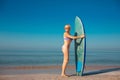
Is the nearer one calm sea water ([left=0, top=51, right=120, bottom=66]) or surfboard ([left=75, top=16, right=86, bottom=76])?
surfboard ([left=75, top=16, right=86, bottom=76])

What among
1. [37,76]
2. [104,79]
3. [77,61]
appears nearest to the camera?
[104,79]

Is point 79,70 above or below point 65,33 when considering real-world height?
below

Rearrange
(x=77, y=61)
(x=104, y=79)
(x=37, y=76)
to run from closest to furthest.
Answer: (x=104, y=79) → (x=37, y=76) → (x=77, y=61)

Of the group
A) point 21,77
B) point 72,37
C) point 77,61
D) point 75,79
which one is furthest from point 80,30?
point 21,77

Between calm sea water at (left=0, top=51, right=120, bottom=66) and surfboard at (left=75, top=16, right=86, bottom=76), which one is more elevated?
surfboard at (left=75, top=16, right=86, bottom=76)

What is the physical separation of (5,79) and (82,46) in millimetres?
2626

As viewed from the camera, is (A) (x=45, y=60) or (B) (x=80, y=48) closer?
(B) (x=80, y=48)

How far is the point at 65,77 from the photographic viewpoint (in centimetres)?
963

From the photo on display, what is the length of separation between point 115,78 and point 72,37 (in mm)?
1879

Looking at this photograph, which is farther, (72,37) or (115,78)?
(72,37)

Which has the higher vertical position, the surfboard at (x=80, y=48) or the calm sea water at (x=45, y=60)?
the surfboard at (x=80, y=48)

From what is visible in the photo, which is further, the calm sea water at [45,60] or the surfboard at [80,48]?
the calm sea water at [45,60]

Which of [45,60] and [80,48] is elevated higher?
[80,48]

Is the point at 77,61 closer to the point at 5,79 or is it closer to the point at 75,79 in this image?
the point at 75,79
